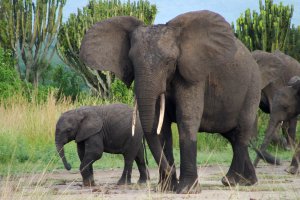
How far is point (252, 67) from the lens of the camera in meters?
10.1

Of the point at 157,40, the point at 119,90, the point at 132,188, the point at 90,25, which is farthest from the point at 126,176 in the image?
the point at 90,25

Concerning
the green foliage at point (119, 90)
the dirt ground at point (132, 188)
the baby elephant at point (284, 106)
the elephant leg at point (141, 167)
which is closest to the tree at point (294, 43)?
the green foliage at point (119, 90)

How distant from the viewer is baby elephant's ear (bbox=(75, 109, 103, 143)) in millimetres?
11508

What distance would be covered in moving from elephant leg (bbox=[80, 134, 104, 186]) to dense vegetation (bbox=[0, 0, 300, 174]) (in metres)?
2.69

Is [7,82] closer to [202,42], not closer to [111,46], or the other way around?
[111,46]

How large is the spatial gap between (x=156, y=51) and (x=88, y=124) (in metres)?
3.51

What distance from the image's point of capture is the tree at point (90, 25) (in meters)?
37.1

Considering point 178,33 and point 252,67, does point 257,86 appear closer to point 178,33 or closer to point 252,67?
point 252,67

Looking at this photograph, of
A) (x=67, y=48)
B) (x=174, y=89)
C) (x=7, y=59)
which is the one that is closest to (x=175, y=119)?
(x=174, y=89)

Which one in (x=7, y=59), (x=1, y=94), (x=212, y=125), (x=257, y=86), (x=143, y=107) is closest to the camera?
(x=143, y=107)

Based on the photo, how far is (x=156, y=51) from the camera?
835cm

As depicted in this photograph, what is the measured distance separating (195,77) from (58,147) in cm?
351

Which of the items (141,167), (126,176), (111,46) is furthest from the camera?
(141,167)

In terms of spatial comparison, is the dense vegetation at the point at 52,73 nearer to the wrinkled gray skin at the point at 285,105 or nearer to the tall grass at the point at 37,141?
the tall grass at the point at 37,141
